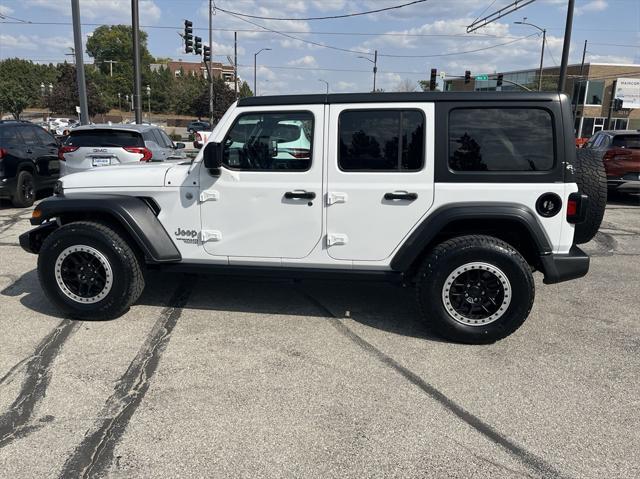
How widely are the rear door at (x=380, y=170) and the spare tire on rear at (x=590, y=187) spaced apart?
1.34 metres

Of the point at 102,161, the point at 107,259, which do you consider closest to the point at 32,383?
the point at 107,259

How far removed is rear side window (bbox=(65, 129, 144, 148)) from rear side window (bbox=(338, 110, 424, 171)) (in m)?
6.15

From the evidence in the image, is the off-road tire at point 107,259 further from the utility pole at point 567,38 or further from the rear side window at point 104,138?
the utility pole at point 567,38

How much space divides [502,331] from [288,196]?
6.62ft

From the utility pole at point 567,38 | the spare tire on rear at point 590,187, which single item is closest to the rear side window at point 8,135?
the spare tire on rear at point 590,187

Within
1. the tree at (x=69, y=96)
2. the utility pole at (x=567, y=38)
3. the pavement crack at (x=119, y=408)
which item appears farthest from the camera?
the tree at (x=69, y=96)

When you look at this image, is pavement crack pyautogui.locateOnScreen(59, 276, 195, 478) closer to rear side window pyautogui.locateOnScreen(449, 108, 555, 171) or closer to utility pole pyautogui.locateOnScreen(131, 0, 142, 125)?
rear side window pyautogui.locateOnScreen(449, 108, 555, 171)

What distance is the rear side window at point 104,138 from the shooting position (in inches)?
362

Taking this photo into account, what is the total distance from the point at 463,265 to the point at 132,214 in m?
2.73

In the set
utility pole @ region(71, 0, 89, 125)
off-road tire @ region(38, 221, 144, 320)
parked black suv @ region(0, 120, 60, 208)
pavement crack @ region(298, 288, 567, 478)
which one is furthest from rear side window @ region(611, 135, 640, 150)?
utility pole @ region(71, 0, 89, 125)

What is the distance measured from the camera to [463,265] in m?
4.05

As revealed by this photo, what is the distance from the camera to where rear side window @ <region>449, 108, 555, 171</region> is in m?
3.98

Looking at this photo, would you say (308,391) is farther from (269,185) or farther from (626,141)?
(626,141)

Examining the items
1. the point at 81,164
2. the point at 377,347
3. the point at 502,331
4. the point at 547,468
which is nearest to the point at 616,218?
the point at 502,331
